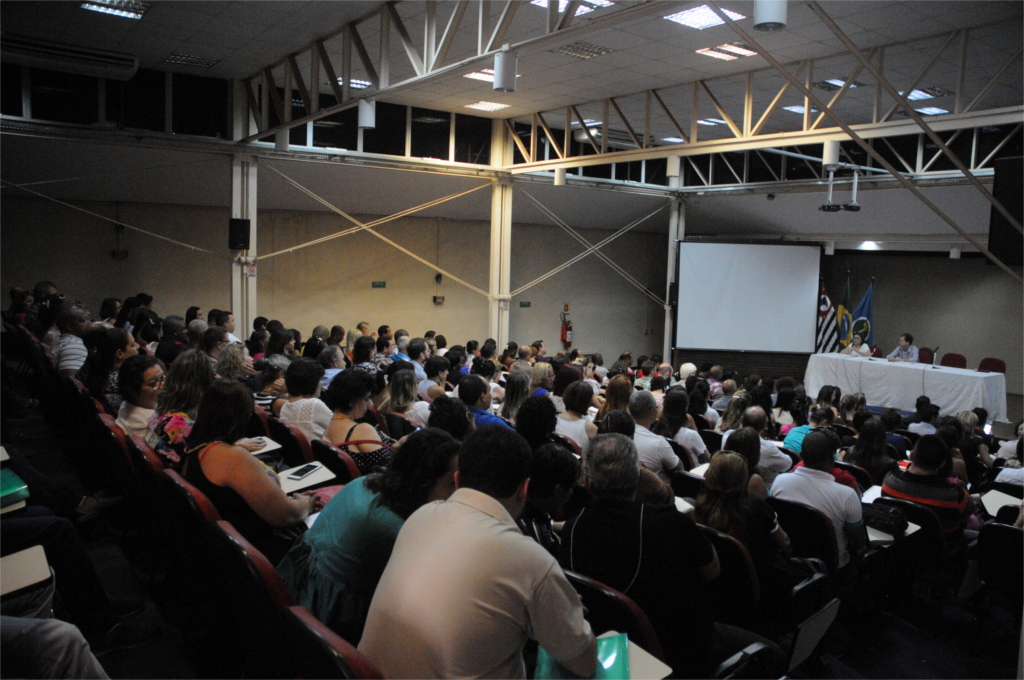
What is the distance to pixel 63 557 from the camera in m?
2.62

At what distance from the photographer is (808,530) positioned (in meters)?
3.36

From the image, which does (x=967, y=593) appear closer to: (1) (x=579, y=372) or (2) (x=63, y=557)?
(1) (x=579, y=372)

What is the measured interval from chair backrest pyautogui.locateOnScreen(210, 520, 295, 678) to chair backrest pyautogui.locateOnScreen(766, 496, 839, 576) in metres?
2.22

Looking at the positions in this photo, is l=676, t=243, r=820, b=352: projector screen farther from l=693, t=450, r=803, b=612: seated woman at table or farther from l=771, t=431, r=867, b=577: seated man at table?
l=693, t=450, r=803, b=612: seated woman at table

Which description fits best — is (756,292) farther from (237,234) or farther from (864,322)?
(237,234)

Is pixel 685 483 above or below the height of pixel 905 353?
below

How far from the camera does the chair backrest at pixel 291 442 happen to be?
3723 millimetres

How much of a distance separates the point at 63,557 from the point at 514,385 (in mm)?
2750

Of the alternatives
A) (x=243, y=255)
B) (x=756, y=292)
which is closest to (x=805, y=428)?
(x=243, y=255)

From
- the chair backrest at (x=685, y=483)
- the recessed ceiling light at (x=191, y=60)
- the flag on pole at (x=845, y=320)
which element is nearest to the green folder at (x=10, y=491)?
the chair backrest at (x=685, y=483)

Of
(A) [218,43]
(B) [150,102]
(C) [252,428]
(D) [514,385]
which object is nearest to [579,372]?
(D) [514,385]

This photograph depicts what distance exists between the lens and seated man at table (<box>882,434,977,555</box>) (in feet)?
12.9

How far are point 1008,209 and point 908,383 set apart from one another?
23.4ft

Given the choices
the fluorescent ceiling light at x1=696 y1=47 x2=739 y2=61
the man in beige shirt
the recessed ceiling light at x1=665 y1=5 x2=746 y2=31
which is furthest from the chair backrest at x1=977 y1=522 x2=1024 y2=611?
the fluorescent ceiling light at x1=696 y1=47 x2=739 y2=61
